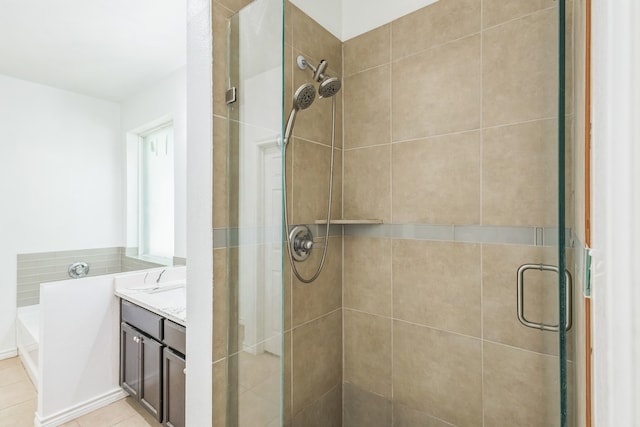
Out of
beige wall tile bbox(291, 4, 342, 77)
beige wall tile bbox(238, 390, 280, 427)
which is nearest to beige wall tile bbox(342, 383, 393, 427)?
beige wall tile bbox(238, 390, 280, 427)

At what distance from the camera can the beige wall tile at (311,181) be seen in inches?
50.6

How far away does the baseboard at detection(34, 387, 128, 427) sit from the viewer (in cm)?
190

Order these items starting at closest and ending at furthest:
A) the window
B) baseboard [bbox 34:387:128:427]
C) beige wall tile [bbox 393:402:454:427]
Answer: beige wall tile [bbox 393:402:454:427]
baseboard [bbox 34:387:128:427]
the window

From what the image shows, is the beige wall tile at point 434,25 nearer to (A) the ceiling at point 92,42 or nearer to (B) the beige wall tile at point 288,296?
(B) the beige wall tile at point 288,296

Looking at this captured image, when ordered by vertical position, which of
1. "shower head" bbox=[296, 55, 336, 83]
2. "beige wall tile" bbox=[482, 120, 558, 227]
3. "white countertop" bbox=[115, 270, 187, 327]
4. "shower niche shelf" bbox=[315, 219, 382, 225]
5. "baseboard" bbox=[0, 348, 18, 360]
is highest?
"shower head" bbox=[296, 55, 336, 83]

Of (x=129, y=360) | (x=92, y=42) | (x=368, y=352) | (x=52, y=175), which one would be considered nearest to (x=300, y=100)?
(x=368, y=352)

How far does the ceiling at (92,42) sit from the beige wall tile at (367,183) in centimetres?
164

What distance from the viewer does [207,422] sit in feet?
3.39

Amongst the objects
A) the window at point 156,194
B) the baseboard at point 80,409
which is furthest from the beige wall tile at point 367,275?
the window at point 156,194

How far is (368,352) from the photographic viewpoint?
4.97ft

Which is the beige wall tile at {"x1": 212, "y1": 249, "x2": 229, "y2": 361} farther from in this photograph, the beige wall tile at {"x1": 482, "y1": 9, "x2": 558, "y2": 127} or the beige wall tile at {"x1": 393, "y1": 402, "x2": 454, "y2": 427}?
the beige wall tile at {"x1": 482, "y1": 9, "x2": 558, "y2": 127}

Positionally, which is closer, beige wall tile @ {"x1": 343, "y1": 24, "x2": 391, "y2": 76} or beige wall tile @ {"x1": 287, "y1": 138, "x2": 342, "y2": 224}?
beige wall tile @ {"x1": 287, "y1": 138, "x2": 342, "y2": 224}

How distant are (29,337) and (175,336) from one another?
184 centimetres

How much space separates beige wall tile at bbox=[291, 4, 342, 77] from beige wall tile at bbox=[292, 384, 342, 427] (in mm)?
1632
